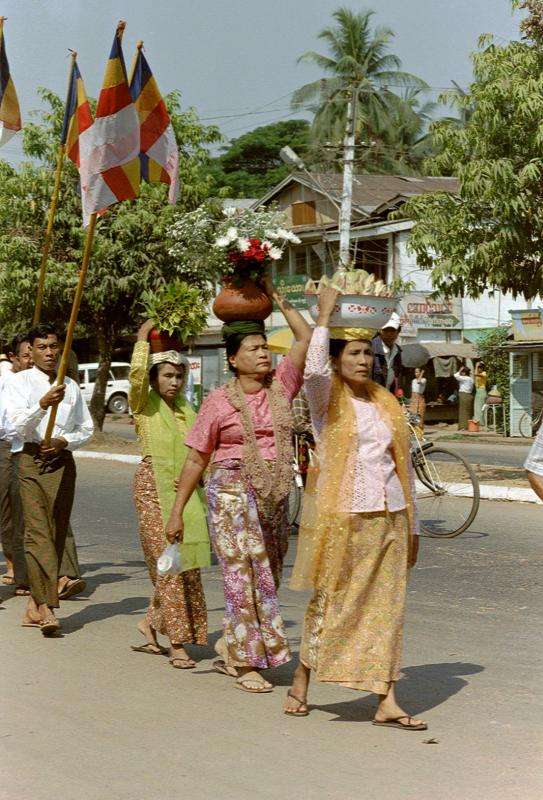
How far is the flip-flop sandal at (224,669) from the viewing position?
6.58 m

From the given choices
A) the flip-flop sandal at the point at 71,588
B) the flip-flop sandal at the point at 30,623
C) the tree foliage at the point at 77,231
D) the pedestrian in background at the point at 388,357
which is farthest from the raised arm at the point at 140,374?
the tree foliage at the point at 77,231

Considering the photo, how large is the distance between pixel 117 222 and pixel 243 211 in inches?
820

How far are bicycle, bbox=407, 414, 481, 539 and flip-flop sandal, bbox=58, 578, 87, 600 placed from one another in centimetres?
400

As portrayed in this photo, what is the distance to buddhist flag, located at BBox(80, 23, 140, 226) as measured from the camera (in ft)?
30.0

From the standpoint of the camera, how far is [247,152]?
6494cm

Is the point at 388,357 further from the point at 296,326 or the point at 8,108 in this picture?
the point at 296,326

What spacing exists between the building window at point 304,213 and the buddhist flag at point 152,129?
3370 centimetres

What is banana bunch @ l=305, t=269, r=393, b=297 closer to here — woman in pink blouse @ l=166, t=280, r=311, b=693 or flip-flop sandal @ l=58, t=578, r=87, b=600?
woman in pink blouse @ l=166, t=280, r=311, b=693

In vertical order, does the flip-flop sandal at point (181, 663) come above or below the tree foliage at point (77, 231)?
below

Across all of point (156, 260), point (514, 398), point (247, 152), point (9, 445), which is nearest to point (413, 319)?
point (514, 398)

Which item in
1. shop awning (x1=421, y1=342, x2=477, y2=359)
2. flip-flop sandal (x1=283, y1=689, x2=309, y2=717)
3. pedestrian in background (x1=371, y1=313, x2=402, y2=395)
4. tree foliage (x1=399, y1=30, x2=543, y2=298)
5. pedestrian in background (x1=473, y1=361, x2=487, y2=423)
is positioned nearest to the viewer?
flip-flop sandal (x1=283, y1=689, x2=309, y2=717)

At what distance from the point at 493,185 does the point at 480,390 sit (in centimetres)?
1849

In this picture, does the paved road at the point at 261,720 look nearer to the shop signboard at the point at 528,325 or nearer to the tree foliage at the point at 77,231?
the tree foliage at the point at 77,231

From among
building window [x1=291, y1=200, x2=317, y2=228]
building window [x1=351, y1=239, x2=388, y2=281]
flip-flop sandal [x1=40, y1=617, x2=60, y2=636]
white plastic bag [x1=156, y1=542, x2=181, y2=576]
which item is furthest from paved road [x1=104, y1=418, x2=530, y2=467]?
white plastic bag [x1=156, y1=542, x2=181, y2=576]
